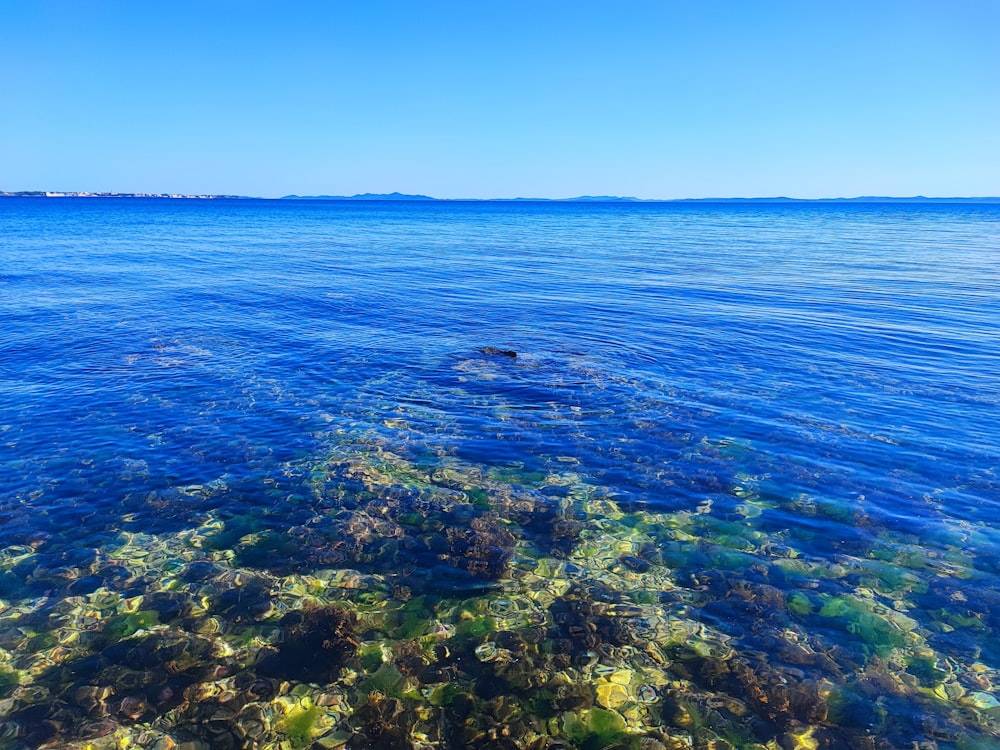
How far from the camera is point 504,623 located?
9.79 m

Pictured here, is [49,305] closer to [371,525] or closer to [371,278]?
[371,278]

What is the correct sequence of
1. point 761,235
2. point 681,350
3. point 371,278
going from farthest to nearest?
point 761,235
point 371,278
point 681,350

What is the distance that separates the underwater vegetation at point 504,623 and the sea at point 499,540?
0.05m

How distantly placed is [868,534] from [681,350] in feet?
47.0

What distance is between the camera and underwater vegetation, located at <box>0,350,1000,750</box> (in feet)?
26.2

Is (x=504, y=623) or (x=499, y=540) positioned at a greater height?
(x=499, y=540)

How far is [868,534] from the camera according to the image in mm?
12289

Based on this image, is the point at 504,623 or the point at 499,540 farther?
the point at 499,540

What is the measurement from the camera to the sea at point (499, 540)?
8227 mm

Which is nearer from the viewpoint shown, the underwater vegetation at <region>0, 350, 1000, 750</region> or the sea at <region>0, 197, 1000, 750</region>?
the underwater vegetation at <region>0, 350, 1000, 750</region>

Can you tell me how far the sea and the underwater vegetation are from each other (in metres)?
0.05

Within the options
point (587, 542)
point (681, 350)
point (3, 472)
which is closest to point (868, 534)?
point (587, 542)

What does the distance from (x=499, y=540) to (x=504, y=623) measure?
231 centimetres

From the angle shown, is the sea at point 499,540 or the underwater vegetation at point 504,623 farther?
the sea at point 499,540
